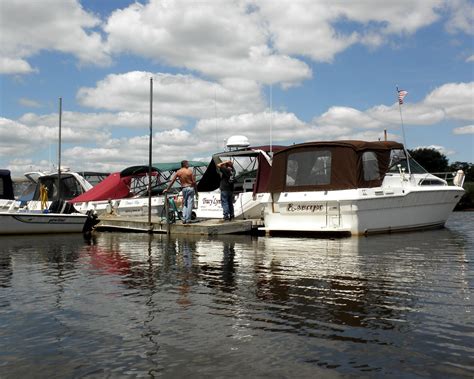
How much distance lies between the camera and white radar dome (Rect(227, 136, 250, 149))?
19219 mm

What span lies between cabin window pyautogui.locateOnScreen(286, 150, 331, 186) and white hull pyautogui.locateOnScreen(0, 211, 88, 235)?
24.7 feet

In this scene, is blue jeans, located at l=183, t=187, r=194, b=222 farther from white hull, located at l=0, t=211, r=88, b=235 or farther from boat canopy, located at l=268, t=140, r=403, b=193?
white hull, located at l=0, t=211, r=88, b=235

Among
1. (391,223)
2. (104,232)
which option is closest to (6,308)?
(391,223)

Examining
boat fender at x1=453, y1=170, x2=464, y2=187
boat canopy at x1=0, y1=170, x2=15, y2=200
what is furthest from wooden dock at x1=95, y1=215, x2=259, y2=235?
boat fender at x1=453, y1=170, x2=464, y2=187

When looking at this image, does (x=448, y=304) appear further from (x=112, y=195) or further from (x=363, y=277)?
(x=112, y=195)

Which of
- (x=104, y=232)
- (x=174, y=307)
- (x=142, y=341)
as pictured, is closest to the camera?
(x=142, y=341)

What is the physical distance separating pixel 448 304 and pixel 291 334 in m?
2.06

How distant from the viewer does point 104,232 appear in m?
18.5

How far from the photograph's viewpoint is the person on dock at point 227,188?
15391 millimetres

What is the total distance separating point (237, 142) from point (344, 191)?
6.65m

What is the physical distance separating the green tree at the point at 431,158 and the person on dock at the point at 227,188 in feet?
136

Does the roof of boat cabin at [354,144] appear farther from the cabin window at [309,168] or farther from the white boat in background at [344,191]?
the cabin window at [309,168]

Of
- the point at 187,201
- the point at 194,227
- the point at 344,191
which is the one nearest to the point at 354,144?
the point at 344,191

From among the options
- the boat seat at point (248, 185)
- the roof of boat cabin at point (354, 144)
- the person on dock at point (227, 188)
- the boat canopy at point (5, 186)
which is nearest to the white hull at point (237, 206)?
the person on dock at point (227, 188)
